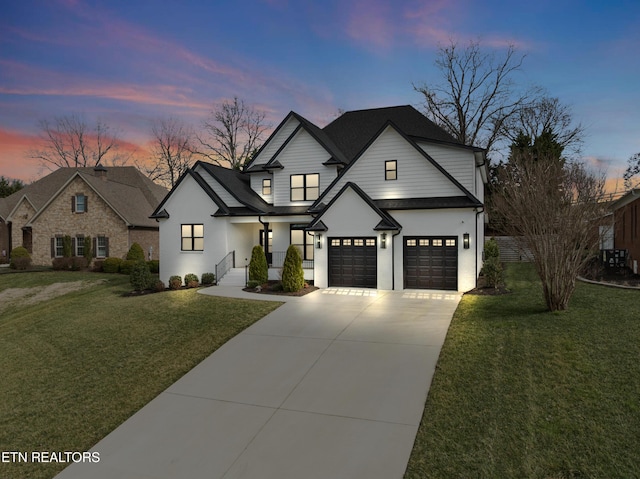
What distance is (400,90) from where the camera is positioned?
37.2 m

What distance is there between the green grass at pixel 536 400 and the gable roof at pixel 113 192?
27417 mm

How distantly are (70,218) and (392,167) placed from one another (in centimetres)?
2661

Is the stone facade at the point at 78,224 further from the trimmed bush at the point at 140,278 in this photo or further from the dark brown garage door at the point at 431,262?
the dark brown garage door at the point at 431,262

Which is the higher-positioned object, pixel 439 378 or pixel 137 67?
pixel 137 67

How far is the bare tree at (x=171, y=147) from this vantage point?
43.1 meters

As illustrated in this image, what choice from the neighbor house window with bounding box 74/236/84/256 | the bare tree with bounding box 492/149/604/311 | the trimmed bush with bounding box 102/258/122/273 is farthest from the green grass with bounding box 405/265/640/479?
the neighbor house window with bounding box 74/236/84/256

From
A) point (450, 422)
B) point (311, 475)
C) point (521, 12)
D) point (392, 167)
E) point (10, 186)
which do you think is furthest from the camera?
point (10, 186)

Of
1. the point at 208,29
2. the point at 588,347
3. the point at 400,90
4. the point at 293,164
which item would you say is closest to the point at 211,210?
the point at 293,164

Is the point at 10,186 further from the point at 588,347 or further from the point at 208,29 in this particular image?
the point at 588,347

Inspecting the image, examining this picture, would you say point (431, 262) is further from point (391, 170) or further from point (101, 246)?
point (101, 246)

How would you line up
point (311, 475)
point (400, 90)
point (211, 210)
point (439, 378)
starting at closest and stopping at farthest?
1. point (311, 475)
2. point (439, 378)
3. point (211, 210)
4. point (400, 90)

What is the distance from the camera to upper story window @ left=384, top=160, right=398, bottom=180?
56.0ft

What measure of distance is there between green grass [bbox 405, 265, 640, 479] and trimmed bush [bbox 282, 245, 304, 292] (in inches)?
279

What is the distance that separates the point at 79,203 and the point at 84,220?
58.0 inches
